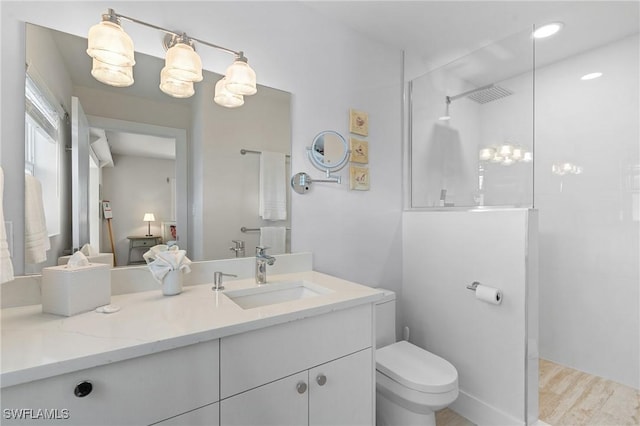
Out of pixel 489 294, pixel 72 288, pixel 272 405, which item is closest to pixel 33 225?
pixel 72 288

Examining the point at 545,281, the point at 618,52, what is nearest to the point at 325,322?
the point at 545,281

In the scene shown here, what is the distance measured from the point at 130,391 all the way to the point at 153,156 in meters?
0.96

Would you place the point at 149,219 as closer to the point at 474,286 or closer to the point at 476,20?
the point at 474,286

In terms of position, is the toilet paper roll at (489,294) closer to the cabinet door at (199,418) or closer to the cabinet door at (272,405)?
the cabinet door at (272,405)

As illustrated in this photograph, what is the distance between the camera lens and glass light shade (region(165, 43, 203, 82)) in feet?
4.13

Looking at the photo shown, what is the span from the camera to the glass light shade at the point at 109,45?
1.09 m

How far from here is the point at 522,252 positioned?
5.12 feet

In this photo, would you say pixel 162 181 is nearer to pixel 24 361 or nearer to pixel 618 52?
pixel 24 361

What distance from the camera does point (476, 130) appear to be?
79.4 inches

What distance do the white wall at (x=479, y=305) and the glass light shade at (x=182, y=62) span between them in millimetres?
1661

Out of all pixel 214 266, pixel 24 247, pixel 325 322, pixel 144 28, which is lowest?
pixel 325 322

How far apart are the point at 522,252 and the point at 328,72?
1.52 m

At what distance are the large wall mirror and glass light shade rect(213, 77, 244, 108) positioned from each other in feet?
0.08

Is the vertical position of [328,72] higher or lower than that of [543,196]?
higher
